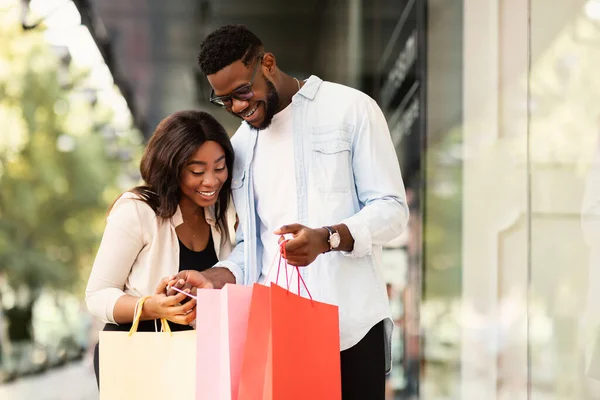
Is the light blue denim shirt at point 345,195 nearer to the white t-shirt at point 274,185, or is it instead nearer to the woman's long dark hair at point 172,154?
the white t-shirt at point 274,185

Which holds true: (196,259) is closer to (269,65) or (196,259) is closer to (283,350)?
(269,65)

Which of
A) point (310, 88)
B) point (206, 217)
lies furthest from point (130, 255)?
point (310, 88)

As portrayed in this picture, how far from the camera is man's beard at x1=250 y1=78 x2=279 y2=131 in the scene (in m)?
2.51

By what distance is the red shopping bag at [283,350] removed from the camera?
6.69ft

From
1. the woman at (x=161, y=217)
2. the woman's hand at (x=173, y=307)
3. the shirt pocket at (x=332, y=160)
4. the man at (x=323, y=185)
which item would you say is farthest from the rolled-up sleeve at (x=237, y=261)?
the shirt pocket at (x=332, y=160)

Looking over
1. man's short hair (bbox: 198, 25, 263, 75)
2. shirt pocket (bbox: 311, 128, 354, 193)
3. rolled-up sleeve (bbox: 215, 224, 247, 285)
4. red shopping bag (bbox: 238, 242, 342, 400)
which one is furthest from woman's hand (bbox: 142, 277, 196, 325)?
man's short hair (bbox: 198, 25, 263, 75)

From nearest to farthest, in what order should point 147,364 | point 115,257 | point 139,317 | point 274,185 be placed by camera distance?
point 147,364, point 139,317, point 274,185, point 115,257

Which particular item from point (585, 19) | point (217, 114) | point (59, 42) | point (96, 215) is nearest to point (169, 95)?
point (217, 114)

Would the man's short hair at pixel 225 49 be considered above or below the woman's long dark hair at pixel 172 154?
above

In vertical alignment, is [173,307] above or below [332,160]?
below

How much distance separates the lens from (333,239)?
2.23 m

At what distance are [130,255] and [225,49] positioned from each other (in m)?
0.70

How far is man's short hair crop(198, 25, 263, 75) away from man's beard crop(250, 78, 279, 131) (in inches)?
4.0

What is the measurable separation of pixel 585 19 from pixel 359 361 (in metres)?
1.63
